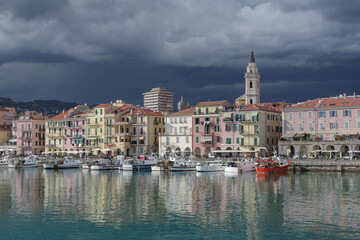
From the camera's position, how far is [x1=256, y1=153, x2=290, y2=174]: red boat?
7612 cm

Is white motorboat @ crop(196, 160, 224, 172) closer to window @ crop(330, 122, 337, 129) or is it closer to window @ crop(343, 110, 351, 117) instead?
window @ crop(330, 122, 337, 129)

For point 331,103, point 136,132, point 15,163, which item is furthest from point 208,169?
point 15,163

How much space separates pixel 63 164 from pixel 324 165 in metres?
54.1

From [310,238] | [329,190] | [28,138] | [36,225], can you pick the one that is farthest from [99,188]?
[28,138]

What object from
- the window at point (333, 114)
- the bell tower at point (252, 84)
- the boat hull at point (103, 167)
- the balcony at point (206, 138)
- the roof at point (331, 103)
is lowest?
the boat hull at point (103, 167)

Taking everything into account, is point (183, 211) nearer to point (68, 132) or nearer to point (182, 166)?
point (182, 166)

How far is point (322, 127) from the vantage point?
93000 mm

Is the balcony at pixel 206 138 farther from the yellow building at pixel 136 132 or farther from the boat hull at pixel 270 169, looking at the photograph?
the boat hull at pixel 270 169

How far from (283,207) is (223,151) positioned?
56.1 meters

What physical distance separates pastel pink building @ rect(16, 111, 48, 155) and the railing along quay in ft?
263

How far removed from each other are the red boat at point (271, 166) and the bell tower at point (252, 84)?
5042 cm

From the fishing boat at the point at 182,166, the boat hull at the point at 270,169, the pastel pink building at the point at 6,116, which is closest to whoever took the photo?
the boat hull at the point at 270,169

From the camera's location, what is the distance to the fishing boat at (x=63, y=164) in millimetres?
99375

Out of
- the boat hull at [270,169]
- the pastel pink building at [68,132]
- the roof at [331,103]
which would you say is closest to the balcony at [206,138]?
the roof at [331,103]
